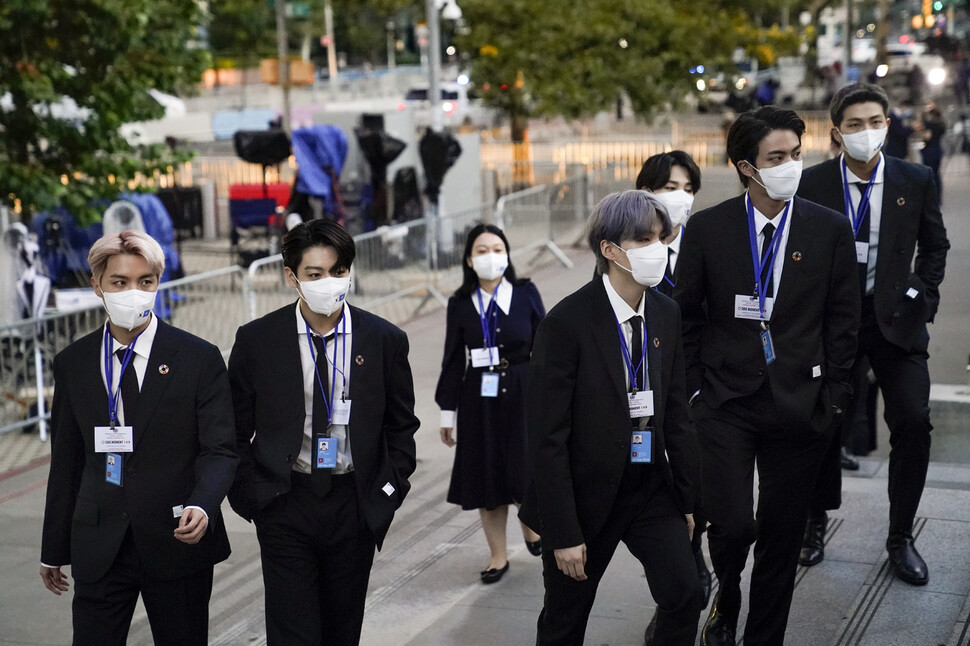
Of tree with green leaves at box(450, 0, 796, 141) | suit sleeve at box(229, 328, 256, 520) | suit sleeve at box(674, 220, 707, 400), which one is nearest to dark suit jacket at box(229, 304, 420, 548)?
suit sleeve at box(229, 328, 256, 520)

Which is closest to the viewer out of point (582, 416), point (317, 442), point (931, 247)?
point (582, 416)

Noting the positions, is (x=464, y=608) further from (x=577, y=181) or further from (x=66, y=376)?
(x=577, y=181)

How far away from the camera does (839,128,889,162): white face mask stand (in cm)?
555

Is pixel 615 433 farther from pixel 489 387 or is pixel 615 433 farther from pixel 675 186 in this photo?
pixel 489 387

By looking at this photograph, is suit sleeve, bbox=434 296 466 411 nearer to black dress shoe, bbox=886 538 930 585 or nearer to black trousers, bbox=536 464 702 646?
black dress shoe, bbox=886 538 930 585

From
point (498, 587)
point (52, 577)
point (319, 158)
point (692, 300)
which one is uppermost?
point (319, 158)

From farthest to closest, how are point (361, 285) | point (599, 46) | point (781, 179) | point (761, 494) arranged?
point (599, 46) → point (361, 285) → point (761, 494) → point (781, 179)

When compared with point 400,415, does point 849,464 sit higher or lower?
lower

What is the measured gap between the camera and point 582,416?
167 inches

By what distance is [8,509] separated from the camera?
842cm

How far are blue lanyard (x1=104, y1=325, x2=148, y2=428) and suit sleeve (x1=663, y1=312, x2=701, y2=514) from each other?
180cm

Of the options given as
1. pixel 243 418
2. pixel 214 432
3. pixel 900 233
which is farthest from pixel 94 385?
pixel 900 233

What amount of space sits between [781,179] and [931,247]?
1328 mm

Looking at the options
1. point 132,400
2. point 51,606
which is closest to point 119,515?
point 132,400
